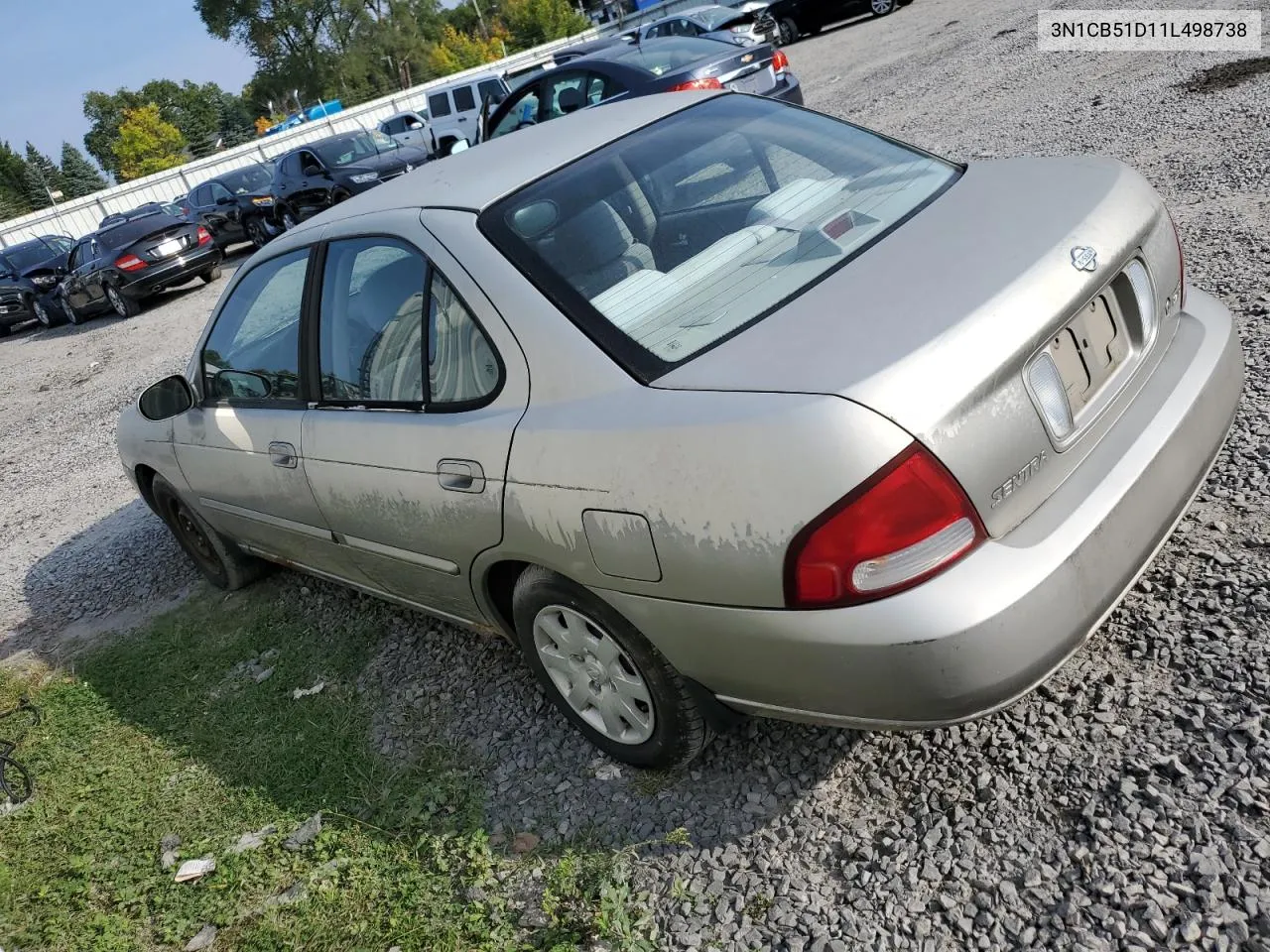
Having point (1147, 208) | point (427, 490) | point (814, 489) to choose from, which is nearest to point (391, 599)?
point (427, 490)

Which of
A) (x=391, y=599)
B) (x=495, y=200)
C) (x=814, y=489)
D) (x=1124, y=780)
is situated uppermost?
(x=495, y=200)

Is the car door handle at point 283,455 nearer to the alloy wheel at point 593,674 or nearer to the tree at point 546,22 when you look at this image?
the alloy wheel at point 593,674

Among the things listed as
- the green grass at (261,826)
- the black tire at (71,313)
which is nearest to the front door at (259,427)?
the green grass at (261,826)

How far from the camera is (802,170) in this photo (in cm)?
302

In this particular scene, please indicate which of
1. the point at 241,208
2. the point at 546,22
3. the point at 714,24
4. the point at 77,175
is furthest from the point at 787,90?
the point at 77,175

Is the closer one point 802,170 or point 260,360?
point 802,170

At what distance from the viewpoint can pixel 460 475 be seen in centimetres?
271

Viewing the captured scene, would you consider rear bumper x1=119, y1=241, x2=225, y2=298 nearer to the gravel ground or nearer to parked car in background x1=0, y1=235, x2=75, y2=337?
parked car in background x1=0, y1=235, x2=75, y2=337

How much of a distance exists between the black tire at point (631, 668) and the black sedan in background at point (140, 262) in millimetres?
14266

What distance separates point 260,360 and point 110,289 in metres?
13.7

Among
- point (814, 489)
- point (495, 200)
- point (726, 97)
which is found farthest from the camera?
point (726, 97)

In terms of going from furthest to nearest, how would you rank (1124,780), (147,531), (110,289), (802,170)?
(110,289), (147,531), (802,170), (1124,780)

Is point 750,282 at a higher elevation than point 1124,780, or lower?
higher

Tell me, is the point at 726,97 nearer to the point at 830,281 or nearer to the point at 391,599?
the point at 830,281
